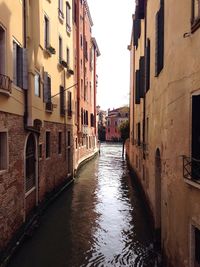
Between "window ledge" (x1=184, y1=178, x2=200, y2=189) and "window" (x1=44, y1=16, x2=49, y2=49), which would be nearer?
"window ledge" (x1=184, y1=178, x2=200, y2=189)

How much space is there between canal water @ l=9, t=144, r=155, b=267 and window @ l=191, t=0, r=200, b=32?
576cm

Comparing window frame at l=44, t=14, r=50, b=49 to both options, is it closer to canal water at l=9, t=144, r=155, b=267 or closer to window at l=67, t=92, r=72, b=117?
window at l=67, t=92, r=72, b=117

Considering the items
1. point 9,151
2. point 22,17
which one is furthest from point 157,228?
point 22,17

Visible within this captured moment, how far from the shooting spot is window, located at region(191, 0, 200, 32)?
18.8 feet

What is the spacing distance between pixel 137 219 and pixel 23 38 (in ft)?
23.6

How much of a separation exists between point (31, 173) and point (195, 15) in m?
8.47

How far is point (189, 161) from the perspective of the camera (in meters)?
6.21

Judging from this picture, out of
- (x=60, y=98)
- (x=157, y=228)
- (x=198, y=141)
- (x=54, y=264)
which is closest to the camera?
(x=198, y=141)

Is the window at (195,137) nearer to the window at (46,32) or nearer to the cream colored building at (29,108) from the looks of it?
the cream colored building at (29,108)

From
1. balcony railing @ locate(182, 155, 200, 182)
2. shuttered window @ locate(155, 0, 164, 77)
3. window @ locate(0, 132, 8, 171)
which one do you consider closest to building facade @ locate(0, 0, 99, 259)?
window @ locate(0, 132, 8, 171)

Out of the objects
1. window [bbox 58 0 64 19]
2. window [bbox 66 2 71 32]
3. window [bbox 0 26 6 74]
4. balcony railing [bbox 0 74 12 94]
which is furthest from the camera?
window [bbox 66 2 71 32]

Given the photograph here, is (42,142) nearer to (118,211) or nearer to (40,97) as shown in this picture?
(40,97)

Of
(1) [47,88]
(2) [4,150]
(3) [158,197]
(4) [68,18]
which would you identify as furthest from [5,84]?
(4) [68,18]

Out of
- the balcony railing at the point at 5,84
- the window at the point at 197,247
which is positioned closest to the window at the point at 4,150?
the balcony railing at the point at 5,84
